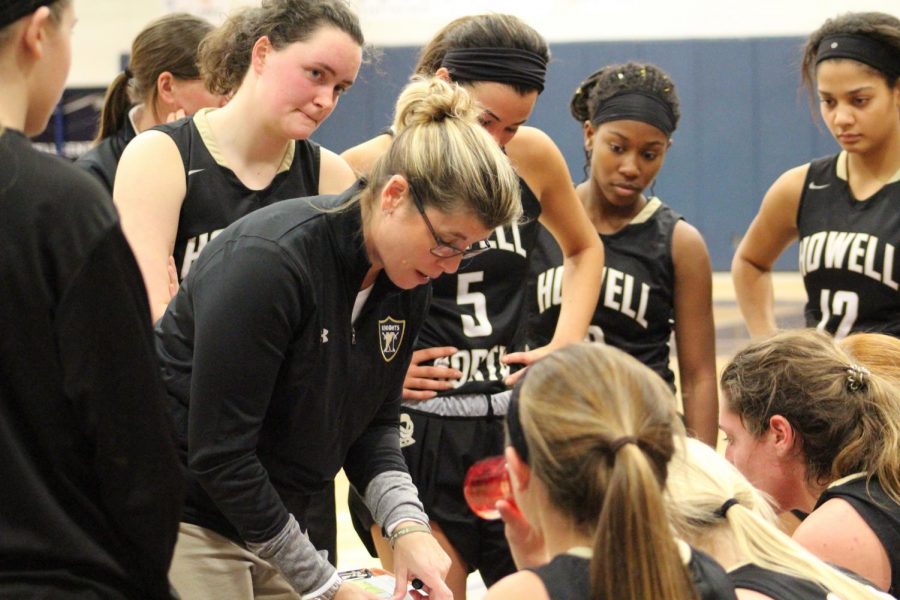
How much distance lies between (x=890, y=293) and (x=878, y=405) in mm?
1129

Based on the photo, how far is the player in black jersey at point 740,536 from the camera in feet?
5.38

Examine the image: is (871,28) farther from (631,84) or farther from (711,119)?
(711,119)

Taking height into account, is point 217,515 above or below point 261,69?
below

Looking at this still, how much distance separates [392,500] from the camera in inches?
85.9

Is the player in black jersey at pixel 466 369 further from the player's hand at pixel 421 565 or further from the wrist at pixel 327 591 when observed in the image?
the wrist at pixel 327 591

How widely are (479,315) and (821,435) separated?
928 millimetres

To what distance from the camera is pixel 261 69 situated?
242cm

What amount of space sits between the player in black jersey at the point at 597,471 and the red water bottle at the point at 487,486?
590 mm

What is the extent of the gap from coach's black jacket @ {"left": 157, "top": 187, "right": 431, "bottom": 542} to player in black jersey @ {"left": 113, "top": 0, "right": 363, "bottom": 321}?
0.39 m

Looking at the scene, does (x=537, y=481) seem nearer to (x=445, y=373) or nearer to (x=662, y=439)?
(x=662, y=439)

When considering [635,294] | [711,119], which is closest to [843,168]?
[635,294]

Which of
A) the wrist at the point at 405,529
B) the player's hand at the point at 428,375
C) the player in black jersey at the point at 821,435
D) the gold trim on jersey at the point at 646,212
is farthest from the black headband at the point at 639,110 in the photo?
the wrist at the point at 405,529

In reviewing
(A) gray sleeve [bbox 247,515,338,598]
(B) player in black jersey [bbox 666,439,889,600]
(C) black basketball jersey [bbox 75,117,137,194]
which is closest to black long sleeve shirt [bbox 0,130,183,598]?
(A) gray sleeve [bbox 247,515,338,598]

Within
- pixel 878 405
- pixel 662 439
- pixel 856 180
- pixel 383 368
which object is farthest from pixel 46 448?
pixel 856 180
